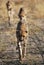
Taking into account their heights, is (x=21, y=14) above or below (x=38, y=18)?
above

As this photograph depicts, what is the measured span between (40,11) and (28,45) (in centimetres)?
729

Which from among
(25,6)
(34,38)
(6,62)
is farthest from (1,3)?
(6,62)

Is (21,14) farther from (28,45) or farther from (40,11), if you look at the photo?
(40,11)

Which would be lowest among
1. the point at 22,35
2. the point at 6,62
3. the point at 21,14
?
the point at 6,62

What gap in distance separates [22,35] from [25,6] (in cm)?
1202

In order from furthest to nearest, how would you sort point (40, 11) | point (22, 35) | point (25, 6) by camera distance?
1. point (25, 6)
2. point (40, 11)
3. point (22, 35)

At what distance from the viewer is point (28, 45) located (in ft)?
45.5

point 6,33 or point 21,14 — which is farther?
point 6,33

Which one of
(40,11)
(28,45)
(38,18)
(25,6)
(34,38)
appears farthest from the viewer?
(25,6)

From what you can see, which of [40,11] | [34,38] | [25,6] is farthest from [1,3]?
[34,38]

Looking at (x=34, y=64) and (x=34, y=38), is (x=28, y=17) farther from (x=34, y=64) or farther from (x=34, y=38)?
(x=34, y=64)

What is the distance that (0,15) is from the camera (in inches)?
823

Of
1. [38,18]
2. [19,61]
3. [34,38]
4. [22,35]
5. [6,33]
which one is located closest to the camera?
[22,35]

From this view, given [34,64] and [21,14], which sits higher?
[21,14]
